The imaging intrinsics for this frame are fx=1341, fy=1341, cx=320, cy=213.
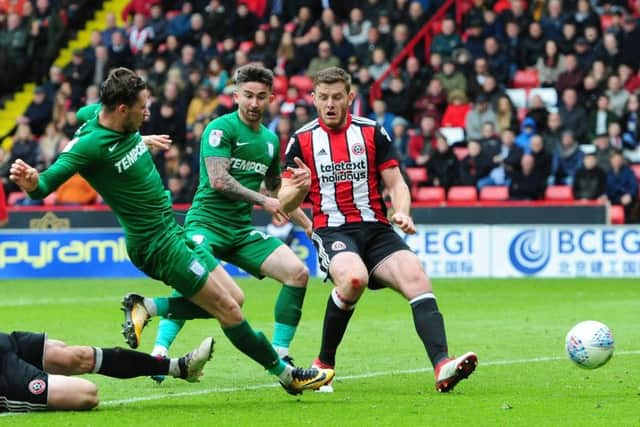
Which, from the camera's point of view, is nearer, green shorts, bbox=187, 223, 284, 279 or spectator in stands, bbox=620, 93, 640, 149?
green shorts, bbox=187, 223, 284, 279

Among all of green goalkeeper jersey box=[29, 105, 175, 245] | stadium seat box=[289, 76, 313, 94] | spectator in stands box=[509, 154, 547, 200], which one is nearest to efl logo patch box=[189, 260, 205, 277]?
green goalkeeper jersey box=[29, 105, 175, 245]

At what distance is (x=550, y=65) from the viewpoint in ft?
78.7

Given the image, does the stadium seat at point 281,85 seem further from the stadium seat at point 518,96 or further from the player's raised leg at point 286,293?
the player's raised leg at point 286,293

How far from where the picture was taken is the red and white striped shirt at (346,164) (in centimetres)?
939

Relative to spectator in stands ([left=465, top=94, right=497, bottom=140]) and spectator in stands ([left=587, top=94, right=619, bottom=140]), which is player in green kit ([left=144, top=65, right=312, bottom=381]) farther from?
spectator in stands ([left=587, top=94, right=619, bottom=140])

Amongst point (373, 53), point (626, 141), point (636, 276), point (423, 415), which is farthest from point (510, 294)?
point (423, 415)

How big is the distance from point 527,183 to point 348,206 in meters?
13.0

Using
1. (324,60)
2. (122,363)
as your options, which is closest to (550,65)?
(324,60)

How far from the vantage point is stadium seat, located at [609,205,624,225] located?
2166cm

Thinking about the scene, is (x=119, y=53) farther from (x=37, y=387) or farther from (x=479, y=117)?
(x=37, y=387)

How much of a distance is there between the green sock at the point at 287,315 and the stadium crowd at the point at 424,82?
12672mm

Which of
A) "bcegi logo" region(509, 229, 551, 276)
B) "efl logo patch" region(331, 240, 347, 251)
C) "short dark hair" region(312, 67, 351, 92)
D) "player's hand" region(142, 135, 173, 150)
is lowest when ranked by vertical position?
"bcegi logo" region(509, 229, 551, 276)

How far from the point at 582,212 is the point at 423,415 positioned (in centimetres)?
1409

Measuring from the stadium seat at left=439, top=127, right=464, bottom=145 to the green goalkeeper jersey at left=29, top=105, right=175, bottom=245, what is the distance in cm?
1571
